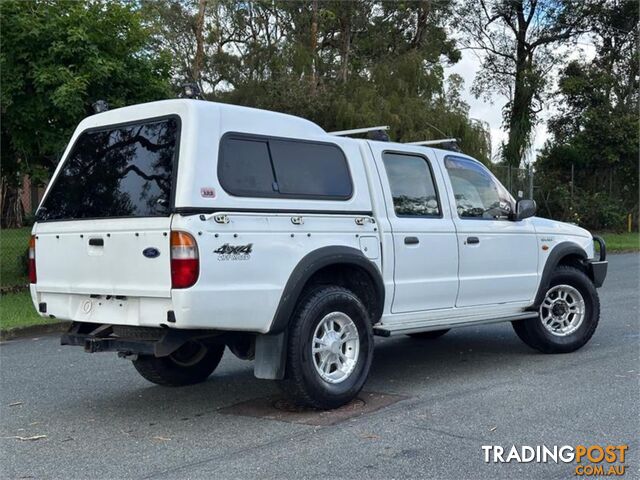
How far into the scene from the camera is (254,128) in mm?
5672

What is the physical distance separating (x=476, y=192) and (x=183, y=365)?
316 cm

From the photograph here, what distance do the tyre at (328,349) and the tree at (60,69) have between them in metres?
7.59

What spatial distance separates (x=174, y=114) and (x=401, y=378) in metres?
3.12

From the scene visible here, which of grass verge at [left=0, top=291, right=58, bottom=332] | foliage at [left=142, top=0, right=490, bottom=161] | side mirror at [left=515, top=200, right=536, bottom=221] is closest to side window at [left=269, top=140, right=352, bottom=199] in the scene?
side mirror at [left=515, top=200, right=536, bottom=221]

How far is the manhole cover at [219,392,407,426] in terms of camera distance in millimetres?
5578

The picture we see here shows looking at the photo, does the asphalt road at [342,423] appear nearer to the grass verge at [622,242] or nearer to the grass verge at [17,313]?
the grass verge at [17,313]

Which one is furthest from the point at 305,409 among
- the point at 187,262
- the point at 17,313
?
the point at 17,313

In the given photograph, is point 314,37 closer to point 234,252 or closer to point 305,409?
point 305,409

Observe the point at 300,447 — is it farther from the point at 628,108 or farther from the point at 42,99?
the point at 628,108

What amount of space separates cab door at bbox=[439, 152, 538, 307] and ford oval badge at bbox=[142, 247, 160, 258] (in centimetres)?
291

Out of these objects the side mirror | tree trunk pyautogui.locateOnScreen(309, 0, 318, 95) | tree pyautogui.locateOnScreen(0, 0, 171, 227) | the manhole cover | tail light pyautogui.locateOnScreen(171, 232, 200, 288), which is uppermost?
tree trunk pyautogui.locateOnScreen(309, 0, 318, 95)

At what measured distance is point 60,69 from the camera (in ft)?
39.4

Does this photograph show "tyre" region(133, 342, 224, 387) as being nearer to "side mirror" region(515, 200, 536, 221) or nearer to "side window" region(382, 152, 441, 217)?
"side window" region(382, 152, 441, 217)
